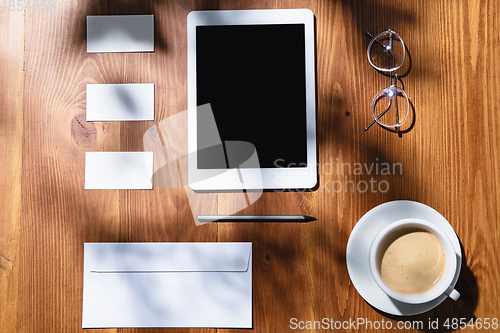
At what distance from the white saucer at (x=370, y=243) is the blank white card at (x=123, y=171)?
0.43 m

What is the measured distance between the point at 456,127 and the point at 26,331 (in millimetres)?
971

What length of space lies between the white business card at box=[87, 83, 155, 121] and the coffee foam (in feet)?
1.76

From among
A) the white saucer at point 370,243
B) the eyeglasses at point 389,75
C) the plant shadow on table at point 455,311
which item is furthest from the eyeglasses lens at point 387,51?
the plant shadow on table at point 455,311

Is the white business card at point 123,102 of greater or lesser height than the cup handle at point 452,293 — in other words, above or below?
above

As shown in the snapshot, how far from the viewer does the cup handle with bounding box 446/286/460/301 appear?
Result: 21.9 inches

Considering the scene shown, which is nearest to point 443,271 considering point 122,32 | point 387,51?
point 387,51

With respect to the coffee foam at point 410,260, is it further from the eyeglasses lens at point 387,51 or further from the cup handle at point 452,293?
the eyeglasses lens at point 387,51

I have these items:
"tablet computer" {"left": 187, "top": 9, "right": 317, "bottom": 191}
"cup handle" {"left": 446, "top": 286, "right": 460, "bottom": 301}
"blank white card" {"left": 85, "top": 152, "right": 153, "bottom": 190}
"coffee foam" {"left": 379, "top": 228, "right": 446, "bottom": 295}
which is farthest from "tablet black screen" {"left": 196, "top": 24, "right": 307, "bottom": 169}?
"cup handle" {"left": 446, "top": 286, "right": 460, "bottom": 301}

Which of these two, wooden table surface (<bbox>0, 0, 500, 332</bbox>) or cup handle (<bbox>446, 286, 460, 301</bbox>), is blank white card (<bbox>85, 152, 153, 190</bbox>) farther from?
cup handle (<bbox>446, 286, 460, 301</bbox>)

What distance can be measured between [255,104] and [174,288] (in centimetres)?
40

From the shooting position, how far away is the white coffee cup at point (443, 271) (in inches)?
21.6

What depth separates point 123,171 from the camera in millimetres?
643

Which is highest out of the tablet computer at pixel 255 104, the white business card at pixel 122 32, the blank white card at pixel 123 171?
the white business card at pixel 122 32

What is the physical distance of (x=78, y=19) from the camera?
0.66 m
